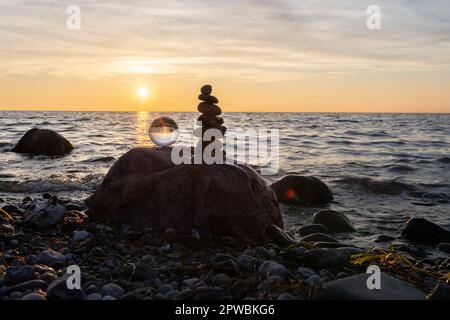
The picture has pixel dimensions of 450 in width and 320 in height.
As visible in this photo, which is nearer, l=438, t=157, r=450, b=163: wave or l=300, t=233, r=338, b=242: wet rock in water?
l=300, t=233, r=338, b=242: wet rock in water

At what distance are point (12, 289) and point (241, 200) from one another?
3411mm

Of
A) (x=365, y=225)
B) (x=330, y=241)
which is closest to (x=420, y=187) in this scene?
(x=365, y=225)

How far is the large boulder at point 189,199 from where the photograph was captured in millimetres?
6715

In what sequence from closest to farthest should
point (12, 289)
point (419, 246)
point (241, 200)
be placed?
1. point (12, 289)
2. point (241, 200)
3. point (419, 246)

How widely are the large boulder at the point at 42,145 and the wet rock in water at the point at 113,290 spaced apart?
16.7 metres

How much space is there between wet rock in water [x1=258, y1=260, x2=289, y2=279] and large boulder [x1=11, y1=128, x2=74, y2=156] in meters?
16.8

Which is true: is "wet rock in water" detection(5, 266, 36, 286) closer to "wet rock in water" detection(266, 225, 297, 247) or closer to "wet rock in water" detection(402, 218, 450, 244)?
"wet rock in water" detection(266, 225, 297, 247)

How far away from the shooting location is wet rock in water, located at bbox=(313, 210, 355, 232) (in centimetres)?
905

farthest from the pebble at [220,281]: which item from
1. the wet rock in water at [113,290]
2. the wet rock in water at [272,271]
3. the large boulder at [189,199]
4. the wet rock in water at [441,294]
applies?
the wet rock in water at [441,294]

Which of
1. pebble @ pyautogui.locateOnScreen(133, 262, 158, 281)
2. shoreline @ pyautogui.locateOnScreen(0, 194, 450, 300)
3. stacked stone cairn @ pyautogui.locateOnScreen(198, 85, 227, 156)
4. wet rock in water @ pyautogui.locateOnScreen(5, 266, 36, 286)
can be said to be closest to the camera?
shoreline @ pyautogui.locateOnScreen(0, 194, 450, 300)

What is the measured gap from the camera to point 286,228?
29.5 feet

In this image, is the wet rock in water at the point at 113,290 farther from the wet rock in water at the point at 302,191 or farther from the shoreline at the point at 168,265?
the wet rock in water at the point at 302,191

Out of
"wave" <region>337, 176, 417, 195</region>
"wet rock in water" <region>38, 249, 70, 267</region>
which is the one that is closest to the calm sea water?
"wave" <region>337, 176, 417, 195</region>
